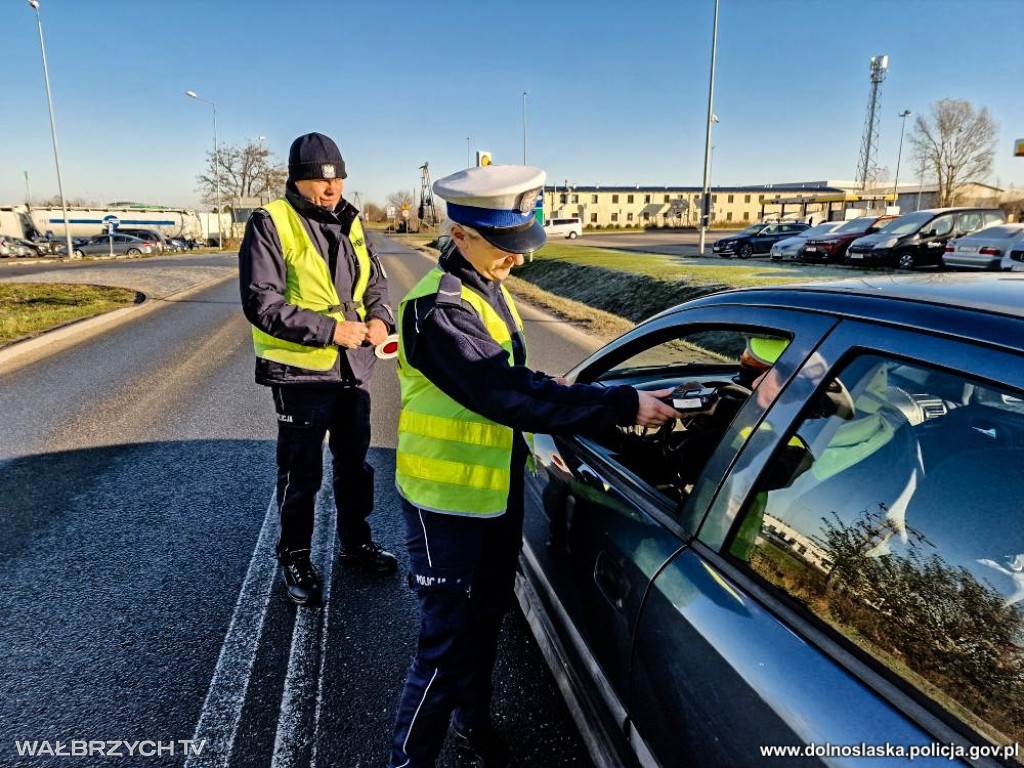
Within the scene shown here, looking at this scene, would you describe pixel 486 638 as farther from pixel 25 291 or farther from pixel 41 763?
pixel 25 291

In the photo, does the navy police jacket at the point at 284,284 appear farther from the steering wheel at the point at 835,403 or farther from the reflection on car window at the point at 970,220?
the reflection on car window at the point at 970,220

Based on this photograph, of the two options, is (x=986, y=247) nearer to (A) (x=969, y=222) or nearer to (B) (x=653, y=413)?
(A) (x=969, y=222)

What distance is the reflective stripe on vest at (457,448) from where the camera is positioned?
68.5 inches

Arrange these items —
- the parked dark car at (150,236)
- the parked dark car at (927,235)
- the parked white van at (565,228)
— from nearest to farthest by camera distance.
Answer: the parked dark car at (927,235) → the parked dark car at (150,236) → the parked white van at (565,228)

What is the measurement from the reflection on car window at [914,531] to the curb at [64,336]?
8959mm

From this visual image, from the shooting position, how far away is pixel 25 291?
1580 centimetres

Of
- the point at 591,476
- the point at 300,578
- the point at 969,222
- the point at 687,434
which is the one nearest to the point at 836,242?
the point at 969,222

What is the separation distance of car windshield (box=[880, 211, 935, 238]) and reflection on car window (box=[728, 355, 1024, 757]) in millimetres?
18937

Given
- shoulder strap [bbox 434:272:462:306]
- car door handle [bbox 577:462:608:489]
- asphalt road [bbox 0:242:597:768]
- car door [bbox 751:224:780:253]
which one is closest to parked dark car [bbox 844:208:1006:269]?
car door [bbox 751:224:780:253]

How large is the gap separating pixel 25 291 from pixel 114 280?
359 centimetres

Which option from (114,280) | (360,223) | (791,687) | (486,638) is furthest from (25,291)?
(791,687)

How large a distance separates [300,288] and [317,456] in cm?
75

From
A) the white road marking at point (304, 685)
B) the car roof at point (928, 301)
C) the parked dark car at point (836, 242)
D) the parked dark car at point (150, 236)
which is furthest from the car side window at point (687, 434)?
the parked dark car at point (150, 236)

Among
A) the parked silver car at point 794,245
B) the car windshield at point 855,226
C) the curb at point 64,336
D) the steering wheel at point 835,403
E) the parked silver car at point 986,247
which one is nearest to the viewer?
the steering wheel at point 835,403
